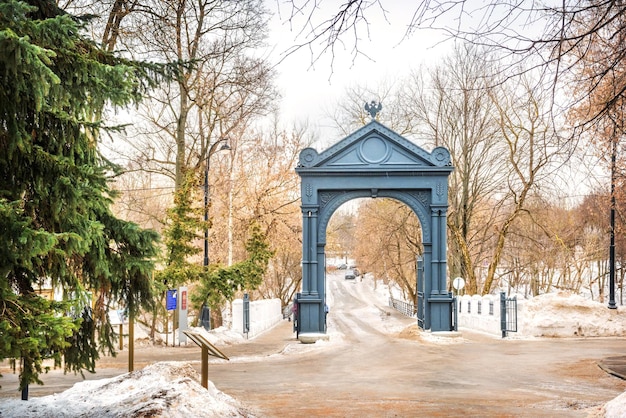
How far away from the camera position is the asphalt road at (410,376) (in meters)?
9.79

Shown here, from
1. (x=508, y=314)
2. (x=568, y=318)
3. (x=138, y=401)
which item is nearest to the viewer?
(x=138, y=401)

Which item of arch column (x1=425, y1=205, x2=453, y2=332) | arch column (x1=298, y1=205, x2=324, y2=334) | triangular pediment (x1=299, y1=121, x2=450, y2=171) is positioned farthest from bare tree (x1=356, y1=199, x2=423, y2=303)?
arch column (x1=298, y1=205, x2=324, y2=334)

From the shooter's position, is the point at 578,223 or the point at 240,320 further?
the point at 578,223

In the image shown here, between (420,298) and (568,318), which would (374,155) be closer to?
(420,298)

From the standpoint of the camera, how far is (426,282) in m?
20.9

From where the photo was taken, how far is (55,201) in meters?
6.41

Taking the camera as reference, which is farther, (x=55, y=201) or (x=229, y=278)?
(x=229, y=278)

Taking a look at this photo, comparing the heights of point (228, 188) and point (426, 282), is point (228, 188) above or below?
above

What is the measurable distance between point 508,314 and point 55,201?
1983 centimetres

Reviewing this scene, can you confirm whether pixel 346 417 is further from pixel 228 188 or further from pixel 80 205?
pixel 228 188

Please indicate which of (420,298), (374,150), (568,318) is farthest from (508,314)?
(374,150)

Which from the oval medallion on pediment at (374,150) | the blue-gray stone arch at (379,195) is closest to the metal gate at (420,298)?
the blue-gray stone arch at (379,195)

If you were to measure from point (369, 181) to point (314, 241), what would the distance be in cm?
250

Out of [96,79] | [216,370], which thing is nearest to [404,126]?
[216,370]
